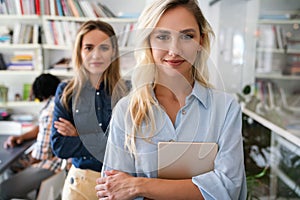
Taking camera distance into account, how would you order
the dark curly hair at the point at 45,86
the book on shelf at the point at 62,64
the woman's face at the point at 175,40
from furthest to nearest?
the book on shelf at the point at 62,64 < the dark curly hair at the point at 45,86 < the woman's face at the point at 175,40

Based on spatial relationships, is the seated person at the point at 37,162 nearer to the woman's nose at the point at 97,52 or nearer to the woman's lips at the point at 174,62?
the woman's nose at the point at 97,52

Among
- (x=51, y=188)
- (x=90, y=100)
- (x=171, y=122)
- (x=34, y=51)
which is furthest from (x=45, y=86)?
(x=171, y=122)

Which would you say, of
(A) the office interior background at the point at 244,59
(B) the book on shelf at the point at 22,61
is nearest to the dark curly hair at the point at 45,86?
(A) the office interior background at the point at 244,59

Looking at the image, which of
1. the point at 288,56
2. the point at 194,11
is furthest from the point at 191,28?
the point at 288,56

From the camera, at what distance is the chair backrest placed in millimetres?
1825

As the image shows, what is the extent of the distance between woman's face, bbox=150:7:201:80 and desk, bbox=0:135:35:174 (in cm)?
137

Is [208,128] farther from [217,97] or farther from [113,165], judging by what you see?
[113,165]

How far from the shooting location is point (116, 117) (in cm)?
84

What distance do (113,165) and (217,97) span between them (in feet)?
0.93

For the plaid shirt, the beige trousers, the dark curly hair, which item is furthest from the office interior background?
the beige trousers

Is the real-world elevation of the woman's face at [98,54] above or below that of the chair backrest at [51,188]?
above

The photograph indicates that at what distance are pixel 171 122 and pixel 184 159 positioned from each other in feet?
0.30

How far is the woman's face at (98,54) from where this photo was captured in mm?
861

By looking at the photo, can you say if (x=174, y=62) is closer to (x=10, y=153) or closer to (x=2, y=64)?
(x=10, y=153)
